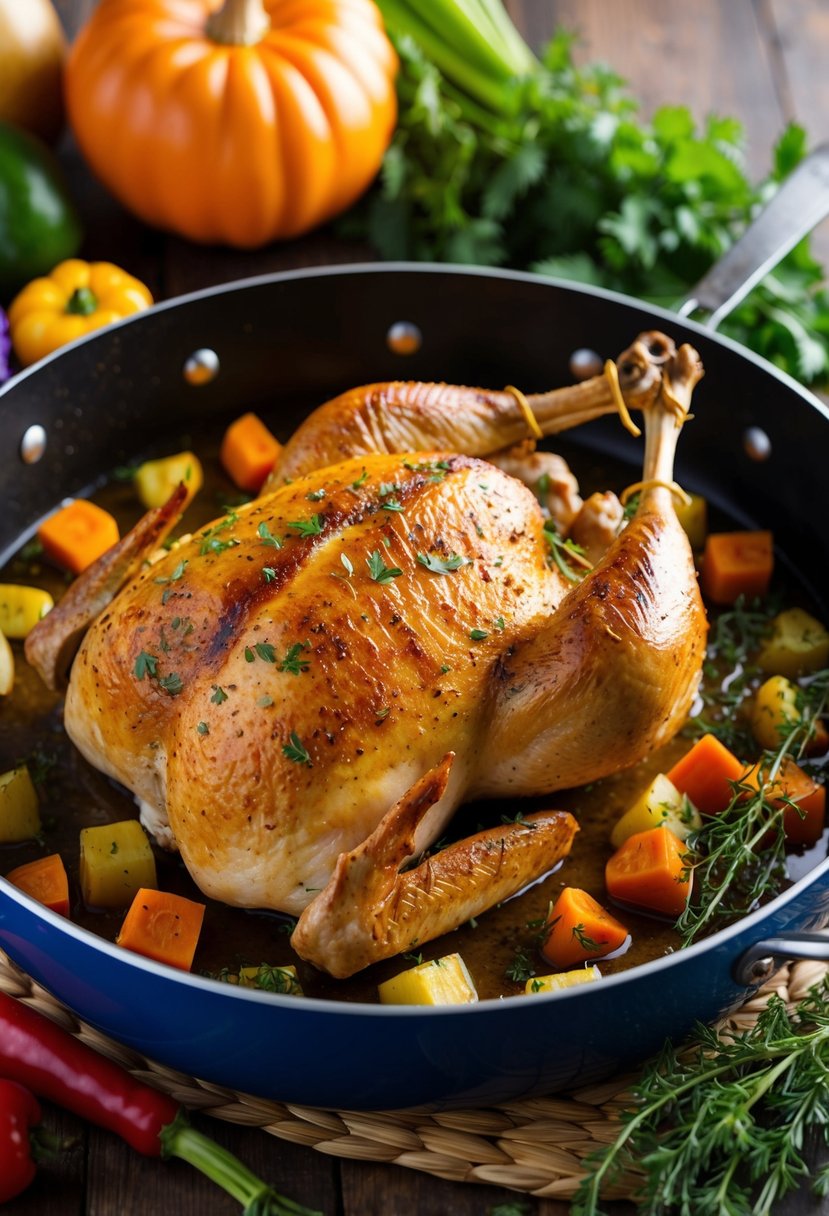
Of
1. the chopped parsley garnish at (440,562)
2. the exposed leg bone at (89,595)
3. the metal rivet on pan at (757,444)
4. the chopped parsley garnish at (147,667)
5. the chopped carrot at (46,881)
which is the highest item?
the metal rivet on pan at (757,444)

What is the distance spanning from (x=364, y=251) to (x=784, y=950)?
3.18 m

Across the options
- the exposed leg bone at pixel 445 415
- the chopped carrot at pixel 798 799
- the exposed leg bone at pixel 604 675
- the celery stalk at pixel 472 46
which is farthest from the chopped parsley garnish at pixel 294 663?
the celery stalk at pixel 472 46

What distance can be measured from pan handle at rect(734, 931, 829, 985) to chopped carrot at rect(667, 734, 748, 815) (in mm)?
590

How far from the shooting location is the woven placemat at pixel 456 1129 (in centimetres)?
269

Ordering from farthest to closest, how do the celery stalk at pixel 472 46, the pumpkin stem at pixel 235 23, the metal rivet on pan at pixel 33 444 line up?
the celery stalk at pixel 472 46 < the pumpkin stem at pixel 235 23 < the metal rivet on pan at pixel 33 444

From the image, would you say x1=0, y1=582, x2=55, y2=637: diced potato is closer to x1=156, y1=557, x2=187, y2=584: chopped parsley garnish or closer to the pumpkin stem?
x1=156, y1=557, x2=187, y2=584: chopped parsley garnish

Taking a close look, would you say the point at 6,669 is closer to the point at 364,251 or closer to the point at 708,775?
the point at 708,775

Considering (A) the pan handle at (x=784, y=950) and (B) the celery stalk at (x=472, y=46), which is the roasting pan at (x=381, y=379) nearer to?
(A) the pan handle at (x=784, y=950)

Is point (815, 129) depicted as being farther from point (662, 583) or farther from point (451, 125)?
point (662, 583)

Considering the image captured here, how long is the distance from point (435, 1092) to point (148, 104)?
3.30 m

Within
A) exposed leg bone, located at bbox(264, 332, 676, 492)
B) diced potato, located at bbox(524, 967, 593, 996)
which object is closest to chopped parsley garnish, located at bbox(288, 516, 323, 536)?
exposed leg bone, located at bbox(264, 332, 676, 492)

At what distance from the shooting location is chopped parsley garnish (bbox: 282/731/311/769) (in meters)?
2.63

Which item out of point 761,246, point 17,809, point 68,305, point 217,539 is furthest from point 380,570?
point 68,305

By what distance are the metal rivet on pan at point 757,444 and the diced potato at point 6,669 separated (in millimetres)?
2139
